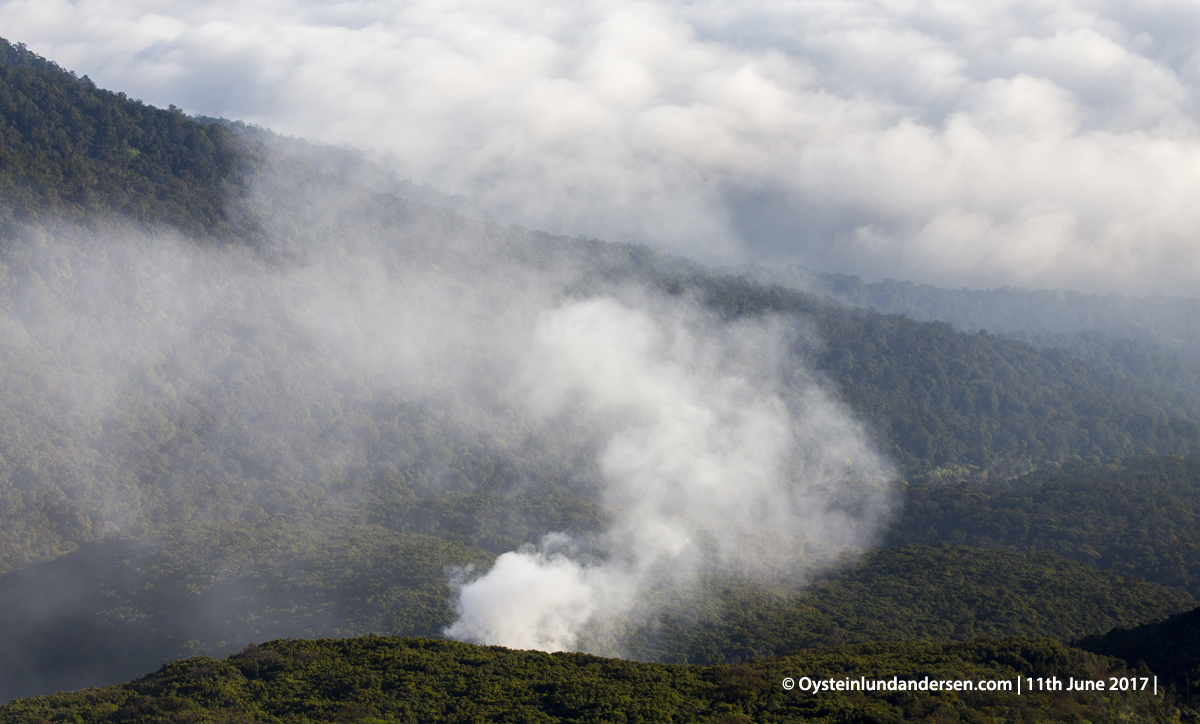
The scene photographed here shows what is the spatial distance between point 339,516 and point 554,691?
78.2m

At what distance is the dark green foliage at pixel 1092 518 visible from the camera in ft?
426

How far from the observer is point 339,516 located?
424 feet

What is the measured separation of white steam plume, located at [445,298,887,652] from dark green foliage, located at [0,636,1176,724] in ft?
93.3

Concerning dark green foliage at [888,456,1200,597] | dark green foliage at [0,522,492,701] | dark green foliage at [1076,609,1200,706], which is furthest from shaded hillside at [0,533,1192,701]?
dark green foliage at [1076,609,1200,706]

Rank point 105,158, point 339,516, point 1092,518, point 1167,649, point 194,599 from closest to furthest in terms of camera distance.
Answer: point 1167,649 → point 194,599 → point 339,516 → point 1092,518 → point 105,158

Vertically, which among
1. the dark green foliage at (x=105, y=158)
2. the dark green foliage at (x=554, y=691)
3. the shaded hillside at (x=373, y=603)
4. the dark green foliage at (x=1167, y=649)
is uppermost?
the dark green foliage at (x=105, y=158)

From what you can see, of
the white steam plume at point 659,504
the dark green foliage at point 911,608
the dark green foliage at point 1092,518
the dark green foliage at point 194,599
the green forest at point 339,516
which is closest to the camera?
the green forest at point 339,516

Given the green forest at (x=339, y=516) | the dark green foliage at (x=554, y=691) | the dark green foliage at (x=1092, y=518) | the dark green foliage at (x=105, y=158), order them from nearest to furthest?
the dark green foliage at (x=554, y=691)
the green forest at (x=339, y=516)
the dark green foliage at (x=1092, y=518)
the dark green foliage at (x=105, y=158)

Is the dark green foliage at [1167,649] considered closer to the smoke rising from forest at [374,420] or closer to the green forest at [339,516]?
the green forest at [339,516]

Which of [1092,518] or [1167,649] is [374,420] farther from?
[1092,518]

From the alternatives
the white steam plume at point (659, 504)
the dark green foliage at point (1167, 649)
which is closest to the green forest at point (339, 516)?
the dark green foliage at point (1167, 649)

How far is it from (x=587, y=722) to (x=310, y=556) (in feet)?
218

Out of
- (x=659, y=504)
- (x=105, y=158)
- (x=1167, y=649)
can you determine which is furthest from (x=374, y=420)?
(x=1167, y=649)

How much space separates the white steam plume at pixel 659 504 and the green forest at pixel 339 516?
136 inches
